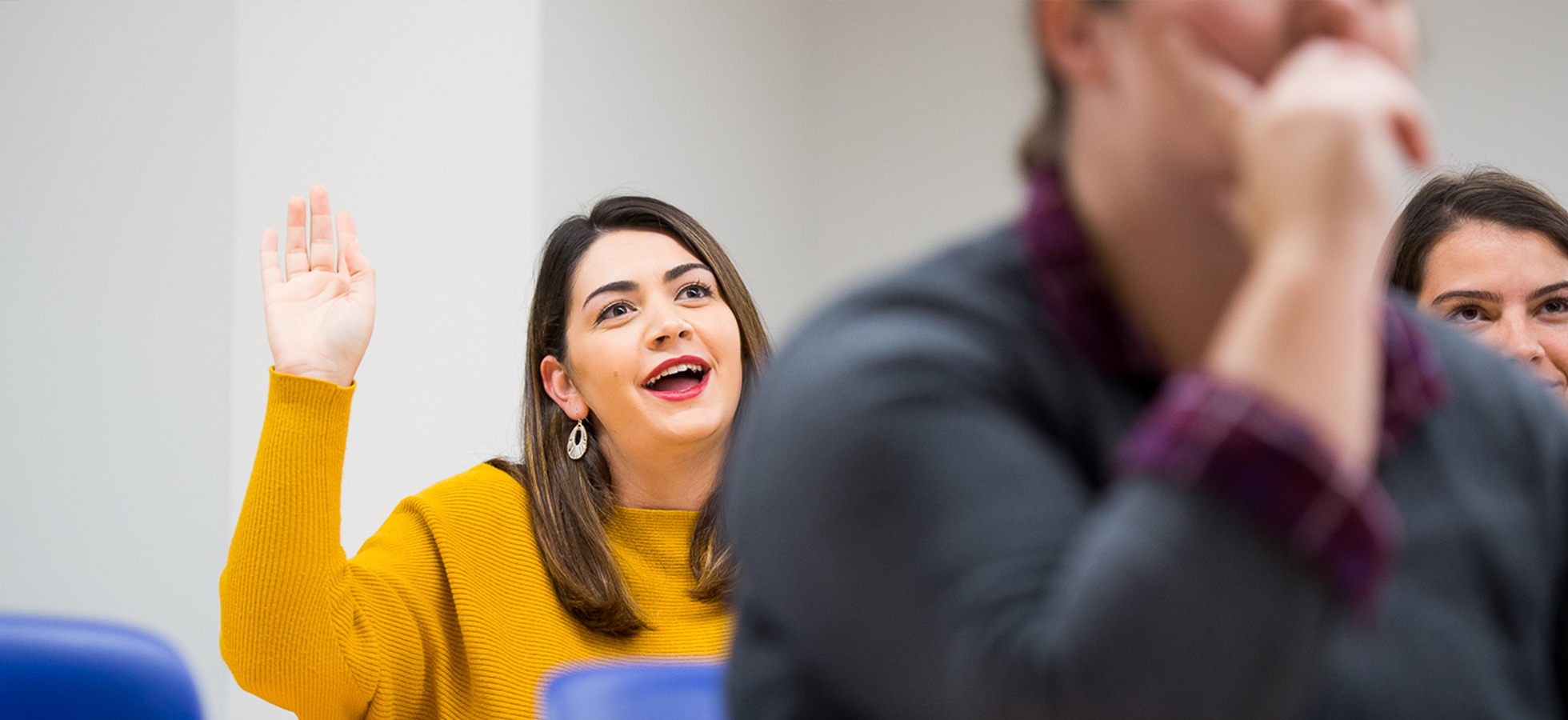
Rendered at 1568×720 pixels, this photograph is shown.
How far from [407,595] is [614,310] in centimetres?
55

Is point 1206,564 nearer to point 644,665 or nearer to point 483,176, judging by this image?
point 644,665

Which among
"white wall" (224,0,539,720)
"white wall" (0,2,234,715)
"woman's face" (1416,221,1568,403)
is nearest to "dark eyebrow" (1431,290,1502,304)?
"woman's face" (1416,221,1568,403)

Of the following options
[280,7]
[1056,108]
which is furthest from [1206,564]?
[280,7]

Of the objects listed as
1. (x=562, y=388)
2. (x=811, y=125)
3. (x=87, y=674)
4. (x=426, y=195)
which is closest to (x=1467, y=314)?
(x=562, y=388)

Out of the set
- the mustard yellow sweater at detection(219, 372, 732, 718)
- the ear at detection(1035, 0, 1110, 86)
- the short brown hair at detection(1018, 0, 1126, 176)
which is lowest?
the mustard yellow sweater at detection(219, 372, 732, 718)

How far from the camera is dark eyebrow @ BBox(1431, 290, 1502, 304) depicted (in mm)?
1800

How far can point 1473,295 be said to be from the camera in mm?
1807

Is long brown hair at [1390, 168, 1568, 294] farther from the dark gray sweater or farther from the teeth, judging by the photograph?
the dark gray sweater

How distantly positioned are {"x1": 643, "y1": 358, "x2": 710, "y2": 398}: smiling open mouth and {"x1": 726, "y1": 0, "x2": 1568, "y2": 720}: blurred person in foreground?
1.51 meters

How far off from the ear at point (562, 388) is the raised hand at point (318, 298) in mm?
396

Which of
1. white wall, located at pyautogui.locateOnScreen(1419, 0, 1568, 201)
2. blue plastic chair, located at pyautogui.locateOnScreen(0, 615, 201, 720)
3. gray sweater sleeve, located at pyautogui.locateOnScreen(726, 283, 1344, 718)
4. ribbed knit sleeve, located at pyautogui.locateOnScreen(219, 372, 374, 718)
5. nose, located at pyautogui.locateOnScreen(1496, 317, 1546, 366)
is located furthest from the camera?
white wall, located at pyautogui.locateOnScreen(1419, 0, 1568, 201)

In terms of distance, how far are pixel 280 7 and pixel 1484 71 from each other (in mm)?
2759

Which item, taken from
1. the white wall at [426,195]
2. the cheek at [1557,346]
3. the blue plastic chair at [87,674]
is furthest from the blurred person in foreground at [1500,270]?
the white wall at [426,195]

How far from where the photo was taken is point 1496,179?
1.93 metres
